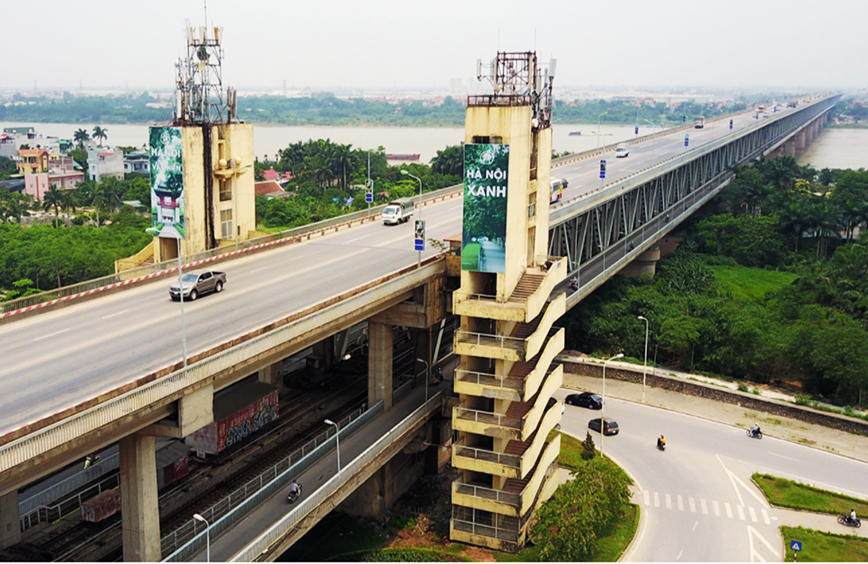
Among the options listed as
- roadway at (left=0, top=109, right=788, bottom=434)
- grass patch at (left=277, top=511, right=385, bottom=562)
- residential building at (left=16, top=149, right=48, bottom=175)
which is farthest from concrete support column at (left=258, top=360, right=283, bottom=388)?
residential building at (left=16, top=149, right=48, bottom=175)

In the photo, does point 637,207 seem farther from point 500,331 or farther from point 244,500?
point 244,500

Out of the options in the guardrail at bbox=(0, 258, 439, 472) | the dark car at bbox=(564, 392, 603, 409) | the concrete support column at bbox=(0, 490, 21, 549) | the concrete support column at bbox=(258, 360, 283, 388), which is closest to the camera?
the guardrail at bbox=(0, 258, 439, 472)

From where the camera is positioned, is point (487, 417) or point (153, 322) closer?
point (153, 322)

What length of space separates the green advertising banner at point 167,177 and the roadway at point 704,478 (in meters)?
26.1

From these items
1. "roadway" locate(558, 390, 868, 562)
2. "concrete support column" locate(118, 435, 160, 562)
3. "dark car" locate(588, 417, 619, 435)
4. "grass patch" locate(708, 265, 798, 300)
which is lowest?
"roadway" locate(558, 390, 868, 562)

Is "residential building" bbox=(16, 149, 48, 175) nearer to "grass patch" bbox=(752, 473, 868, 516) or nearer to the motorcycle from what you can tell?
the motorcycle

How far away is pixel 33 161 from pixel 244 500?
133742 mm

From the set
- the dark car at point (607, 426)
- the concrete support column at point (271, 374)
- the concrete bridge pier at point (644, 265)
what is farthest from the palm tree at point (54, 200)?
the dark car at point (607, 426)

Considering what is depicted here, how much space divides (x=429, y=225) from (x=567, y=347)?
686 inches

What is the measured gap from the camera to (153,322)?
32.9 metres

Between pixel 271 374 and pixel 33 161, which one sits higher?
pixel 33 161

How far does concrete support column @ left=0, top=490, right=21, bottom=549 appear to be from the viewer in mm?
30656

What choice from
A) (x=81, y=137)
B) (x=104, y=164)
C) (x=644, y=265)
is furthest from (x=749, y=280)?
(x=81, y=137)

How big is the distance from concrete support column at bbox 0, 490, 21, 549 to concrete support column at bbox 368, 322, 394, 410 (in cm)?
1651
